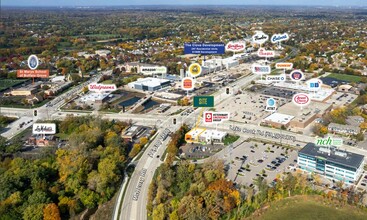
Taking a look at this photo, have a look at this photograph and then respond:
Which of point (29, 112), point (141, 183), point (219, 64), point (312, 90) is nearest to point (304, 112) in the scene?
point (312, 90)

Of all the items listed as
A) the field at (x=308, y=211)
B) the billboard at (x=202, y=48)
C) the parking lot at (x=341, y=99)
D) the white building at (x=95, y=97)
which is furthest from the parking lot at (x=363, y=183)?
the white building at (x=95, y=97)

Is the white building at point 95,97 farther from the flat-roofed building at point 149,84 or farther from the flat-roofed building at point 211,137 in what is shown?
the flat-roofed building at point 211,137

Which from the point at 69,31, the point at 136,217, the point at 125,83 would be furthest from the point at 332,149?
the point at 69,31

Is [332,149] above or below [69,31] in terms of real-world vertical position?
below

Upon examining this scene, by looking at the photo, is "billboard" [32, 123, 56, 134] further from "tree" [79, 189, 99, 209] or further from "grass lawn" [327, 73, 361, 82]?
"grass lawn" [327, 73, 361, 82]

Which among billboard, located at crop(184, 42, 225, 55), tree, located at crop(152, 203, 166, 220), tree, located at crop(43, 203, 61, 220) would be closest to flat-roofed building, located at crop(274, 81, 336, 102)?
billboard, located at crop(184, 42, 225, 55)

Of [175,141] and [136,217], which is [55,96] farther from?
[136,217]
